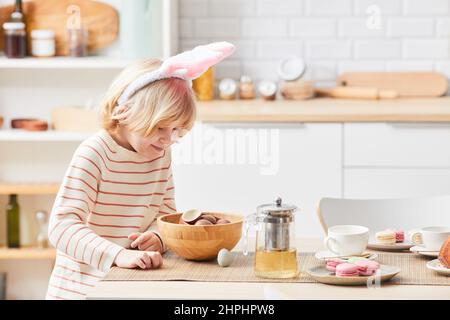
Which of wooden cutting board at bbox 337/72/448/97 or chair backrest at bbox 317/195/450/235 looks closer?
chair backrest at bbox 317/195/450/235

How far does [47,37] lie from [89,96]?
1.21 ft

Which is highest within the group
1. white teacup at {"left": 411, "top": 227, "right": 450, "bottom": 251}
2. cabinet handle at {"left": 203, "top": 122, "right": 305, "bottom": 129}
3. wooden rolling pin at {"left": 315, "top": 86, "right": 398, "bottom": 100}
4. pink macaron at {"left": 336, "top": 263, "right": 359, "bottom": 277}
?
wooden rolling pin at {"left": 315, "top": 86, "right": 398, "bottom": 100}

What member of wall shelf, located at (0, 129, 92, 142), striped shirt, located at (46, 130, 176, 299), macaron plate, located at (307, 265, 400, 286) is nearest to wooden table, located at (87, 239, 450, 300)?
macaron plate, located at (307, 265, 400, 286)

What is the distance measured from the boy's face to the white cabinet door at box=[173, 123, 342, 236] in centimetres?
154

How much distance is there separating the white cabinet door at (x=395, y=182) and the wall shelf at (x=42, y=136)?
1.23 m

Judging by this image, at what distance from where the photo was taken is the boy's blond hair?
2.18 m

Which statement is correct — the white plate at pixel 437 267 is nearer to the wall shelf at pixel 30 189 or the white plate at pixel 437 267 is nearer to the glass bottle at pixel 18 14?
the wall shelf at pixel 30 189

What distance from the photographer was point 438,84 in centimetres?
436

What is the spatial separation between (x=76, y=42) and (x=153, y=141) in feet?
6.97

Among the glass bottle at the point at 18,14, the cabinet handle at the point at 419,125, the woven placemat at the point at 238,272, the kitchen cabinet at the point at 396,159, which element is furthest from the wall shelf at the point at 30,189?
the woven placemat at the point at 238,272

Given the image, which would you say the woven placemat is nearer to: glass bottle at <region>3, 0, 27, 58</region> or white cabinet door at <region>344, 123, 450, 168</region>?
white cabinet door at <region>344, 123, 450, 168</region>

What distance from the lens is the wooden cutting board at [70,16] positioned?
170 inches
